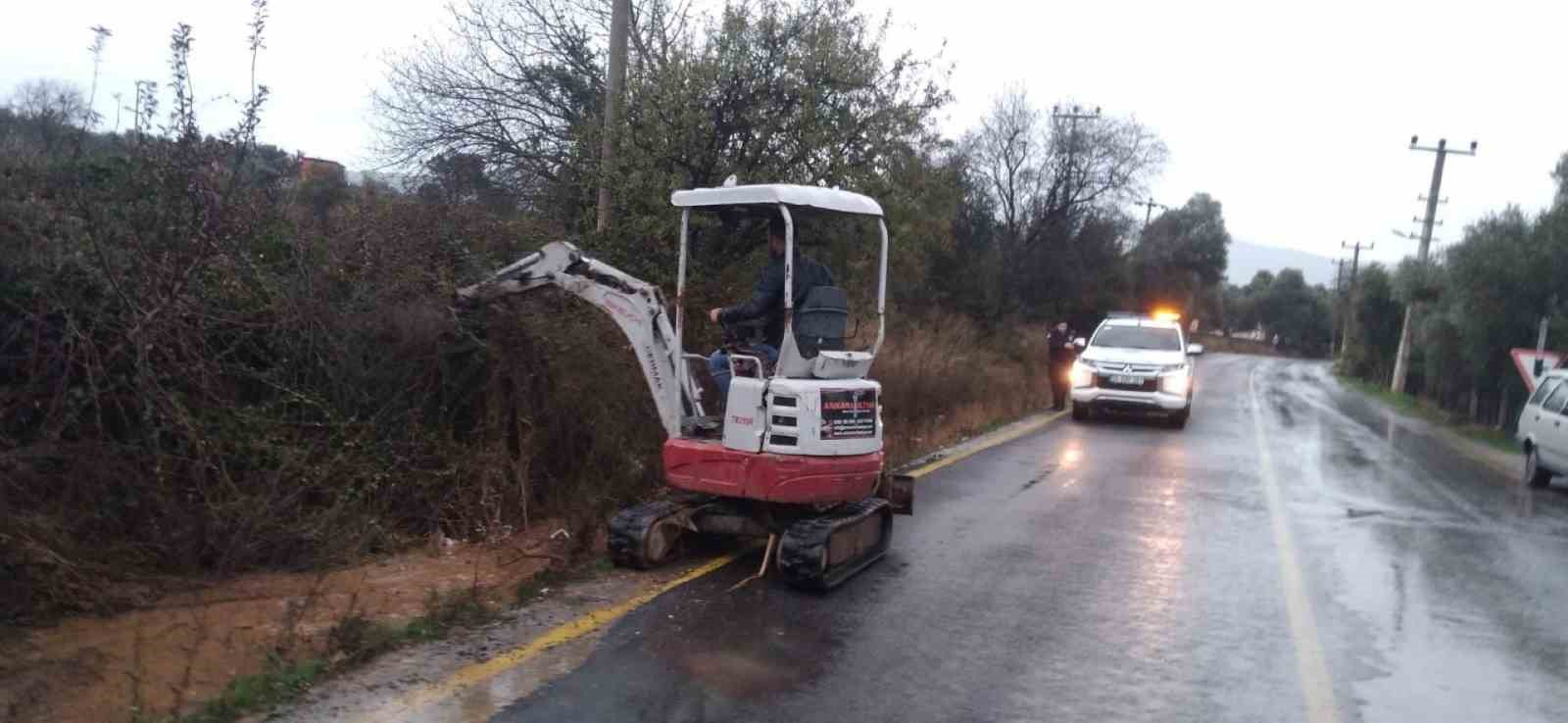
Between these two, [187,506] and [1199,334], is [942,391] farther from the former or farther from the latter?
[1199,334]

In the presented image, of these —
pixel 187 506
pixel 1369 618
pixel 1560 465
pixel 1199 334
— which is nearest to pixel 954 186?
pixel 1560 465

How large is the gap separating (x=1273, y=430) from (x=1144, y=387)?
3.13 meters

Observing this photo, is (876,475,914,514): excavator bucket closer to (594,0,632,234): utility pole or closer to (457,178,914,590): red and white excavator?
(457,178,914,590): red and white excavator

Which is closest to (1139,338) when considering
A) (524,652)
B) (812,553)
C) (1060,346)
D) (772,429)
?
(1060,346)

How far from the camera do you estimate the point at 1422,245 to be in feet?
148

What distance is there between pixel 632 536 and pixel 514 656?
172 centimetres

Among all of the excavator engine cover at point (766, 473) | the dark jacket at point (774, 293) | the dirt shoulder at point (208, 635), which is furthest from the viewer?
the dark jacket at point (774, 293)

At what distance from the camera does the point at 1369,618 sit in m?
7.74

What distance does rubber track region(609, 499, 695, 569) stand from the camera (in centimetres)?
765

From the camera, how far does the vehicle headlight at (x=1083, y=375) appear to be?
20.1 metres

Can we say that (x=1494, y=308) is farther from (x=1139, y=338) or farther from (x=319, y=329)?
(x=319, y=329)

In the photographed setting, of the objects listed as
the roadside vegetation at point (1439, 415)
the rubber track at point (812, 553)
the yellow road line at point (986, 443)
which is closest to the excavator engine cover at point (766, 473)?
the rubber track at point (812, 553)

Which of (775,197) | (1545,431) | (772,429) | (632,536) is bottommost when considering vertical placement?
(632,536)

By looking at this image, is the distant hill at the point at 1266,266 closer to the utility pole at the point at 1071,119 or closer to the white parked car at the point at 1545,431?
the utility pole at the point at 1071,119
